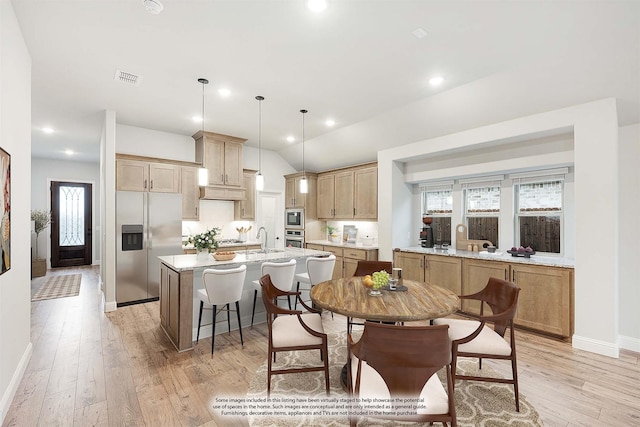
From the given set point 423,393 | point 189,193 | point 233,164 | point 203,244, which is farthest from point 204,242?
point 423,393

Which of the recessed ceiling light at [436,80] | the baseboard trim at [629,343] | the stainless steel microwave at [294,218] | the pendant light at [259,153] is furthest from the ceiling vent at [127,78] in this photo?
the baseboard trim at [629,343]

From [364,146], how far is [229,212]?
3.04 m

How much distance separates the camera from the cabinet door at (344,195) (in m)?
6.05

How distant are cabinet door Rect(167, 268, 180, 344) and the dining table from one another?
1544mm

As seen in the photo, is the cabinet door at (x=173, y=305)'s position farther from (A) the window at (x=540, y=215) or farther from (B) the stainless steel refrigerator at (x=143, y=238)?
(A) the window at (x=540, y=215)

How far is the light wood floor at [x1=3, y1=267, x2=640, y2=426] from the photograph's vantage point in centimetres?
213

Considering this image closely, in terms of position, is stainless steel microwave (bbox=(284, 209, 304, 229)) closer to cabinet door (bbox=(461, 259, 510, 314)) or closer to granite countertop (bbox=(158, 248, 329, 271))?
granite countertop (bbox=(158, 248, 329, 271))

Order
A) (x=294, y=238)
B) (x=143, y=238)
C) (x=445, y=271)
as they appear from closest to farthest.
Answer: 1. (x=445, y=271)
2. (x=143, y=238)
3. (x=294, y=238)

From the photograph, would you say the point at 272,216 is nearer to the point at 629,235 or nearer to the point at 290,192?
the point at 290,192

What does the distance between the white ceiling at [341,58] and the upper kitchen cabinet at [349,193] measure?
4.32ft

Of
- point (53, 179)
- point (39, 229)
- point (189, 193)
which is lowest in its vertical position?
point (39, 229)

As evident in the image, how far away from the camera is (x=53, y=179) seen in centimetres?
783

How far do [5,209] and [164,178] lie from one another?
319 cm

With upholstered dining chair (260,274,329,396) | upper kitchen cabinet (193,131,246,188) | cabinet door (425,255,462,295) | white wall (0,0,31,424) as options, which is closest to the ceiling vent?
white wall (0,0,31,424)
